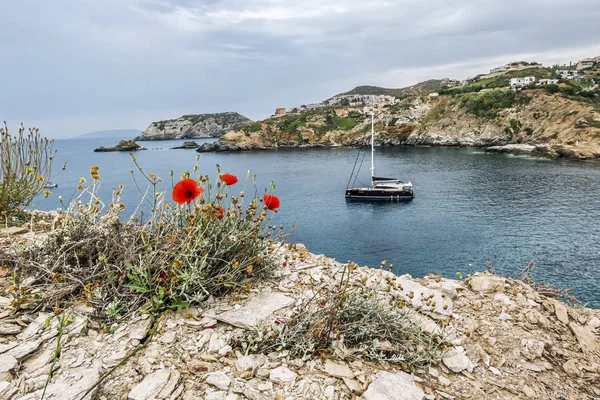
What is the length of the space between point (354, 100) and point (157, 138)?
375 feet

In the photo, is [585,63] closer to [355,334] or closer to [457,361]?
[457,361]

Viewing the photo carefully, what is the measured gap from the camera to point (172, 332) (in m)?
2.86

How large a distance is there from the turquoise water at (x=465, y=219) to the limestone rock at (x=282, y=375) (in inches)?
701

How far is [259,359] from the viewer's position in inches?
108

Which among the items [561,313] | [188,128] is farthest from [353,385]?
[188,128]

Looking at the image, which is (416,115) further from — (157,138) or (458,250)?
(157,138)

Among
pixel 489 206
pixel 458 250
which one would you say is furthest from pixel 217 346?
pixel 489 206

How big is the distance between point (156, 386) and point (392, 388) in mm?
1841

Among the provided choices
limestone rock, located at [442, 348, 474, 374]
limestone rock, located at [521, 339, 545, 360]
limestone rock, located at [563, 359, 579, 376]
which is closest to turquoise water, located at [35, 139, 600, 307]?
limestone rock, located at [563, 359, 579, 376]

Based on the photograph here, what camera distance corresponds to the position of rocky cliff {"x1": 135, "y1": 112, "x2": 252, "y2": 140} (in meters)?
180

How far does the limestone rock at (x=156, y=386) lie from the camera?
2266 mm

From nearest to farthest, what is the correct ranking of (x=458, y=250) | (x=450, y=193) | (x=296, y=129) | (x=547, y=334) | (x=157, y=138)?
(x=547, y=334) → (x=458, y=250) → (x=450, y=193) → (x=296, y=129) → (x=157, y=138)

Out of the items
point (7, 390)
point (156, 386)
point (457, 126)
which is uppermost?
point (457, 126)

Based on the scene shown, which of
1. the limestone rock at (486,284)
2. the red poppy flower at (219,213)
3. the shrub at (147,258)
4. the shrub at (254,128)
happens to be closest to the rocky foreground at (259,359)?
the shrub at (147,258)
